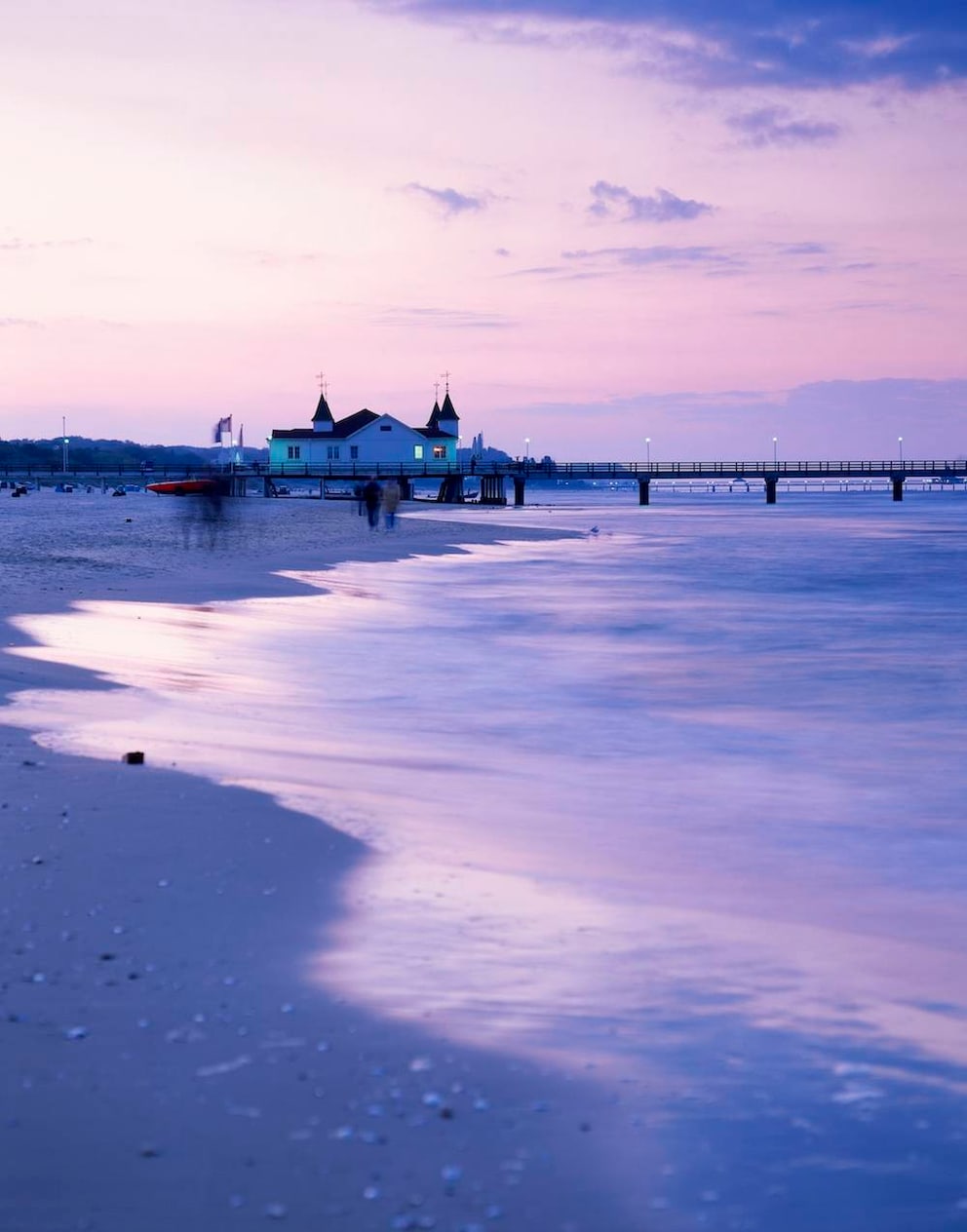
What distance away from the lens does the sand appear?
3922 mm

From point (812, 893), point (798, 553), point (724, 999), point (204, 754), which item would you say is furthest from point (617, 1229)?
point (798, 553)

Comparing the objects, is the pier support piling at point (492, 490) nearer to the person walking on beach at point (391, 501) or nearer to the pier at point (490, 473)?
the pier at point (490, 473)

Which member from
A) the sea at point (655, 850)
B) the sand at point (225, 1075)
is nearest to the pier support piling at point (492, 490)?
the sea at point (655, 850)

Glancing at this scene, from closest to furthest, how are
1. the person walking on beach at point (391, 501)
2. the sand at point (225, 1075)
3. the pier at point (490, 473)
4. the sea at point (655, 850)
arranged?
the sand at point (225, 1075) → the sea at point (655, 850) → the person walking on beach at point (391, 501) → the pier at point (490, 473)

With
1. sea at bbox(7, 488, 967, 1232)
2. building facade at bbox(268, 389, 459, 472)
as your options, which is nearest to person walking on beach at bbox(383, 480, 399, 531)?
sea at bbox(7, 488, 967, 1232)

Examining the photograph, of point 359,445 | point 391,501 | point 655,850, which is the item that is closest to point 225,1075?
point 655,850

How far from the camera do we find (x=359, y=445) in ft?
368

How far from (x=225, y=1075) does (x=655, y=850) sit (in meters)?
4.18

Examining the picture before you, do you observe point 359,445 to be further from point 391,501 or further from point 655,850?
point 655,850

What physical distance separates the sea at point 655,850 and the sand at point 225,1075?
244 mm

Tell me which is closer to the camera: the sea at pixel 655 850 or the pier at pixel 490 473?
the sea at pixel 655 850

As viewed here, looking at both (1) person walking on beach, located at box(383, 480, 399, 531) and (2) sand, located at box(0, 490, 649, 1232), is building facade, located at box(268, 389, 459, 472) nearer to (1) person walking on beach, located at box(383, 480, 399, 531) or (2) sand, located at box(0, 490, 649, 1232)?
(1) person walking on beach, located at box(383, 480, 399, 531)

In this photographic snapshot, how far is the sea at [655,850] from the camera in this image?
15.0 ft

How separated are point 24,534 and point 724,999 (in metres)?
39.7
